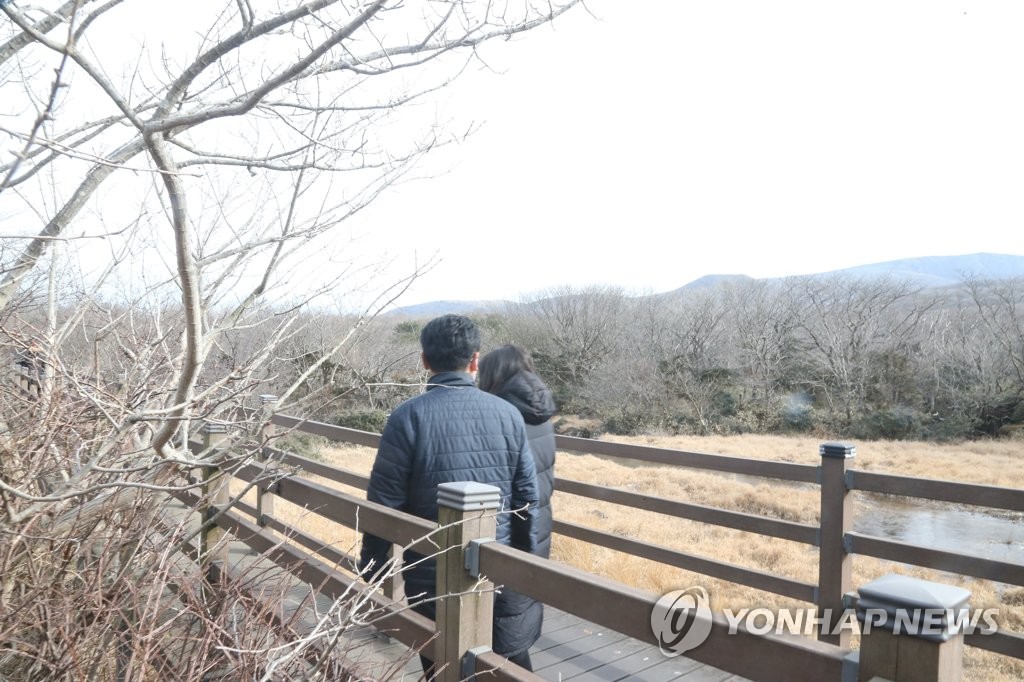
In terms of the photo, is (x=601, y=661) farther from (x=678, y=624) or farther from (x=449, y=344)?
(x=678, y=624)

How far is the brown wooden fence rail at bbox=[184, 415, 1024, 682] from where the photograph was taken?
1308 mm

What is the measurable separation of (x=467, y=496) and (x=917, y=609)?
109 centimetres

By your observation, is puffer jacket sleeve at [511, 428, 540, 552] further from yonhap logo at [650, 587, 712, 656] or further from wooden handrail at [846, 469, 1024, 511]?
wooden handrail at [846, 469, 1024, 511]

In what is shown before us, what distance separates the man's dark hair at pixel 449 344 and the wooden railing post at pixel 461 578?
70cm

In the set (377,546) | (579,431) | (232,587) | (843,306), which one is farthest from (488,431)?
(843,306)

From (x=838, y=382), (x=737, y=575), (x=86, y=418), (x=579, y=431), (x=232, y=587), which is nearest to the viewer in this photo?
(x=232, y=587)

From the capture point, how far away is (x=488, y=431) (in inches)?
98.3

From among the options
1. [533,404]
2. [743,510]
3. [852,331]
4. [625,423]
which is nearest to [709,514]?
[533,404]

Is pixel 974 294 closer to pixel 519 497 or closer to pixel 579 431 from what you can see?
pixel 579 431

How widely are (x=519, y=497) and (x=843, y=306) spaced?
2646 cm

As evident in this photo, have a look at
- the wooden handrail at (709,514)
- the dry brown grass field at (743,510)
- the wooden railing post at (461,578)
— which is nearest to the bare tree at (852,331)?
the dry brown grass field at (743,510)

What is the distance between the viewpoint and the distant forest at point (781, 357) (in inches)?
819

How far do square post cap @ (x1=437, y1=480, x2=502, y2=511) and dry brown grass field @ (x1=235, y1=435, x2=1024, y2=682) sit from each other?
0.85 metres

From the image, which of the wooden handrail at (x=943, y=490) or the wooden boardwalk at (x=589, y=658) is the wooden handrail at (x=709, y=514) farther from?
the wooden boardwalk at (x=589, y=658)
